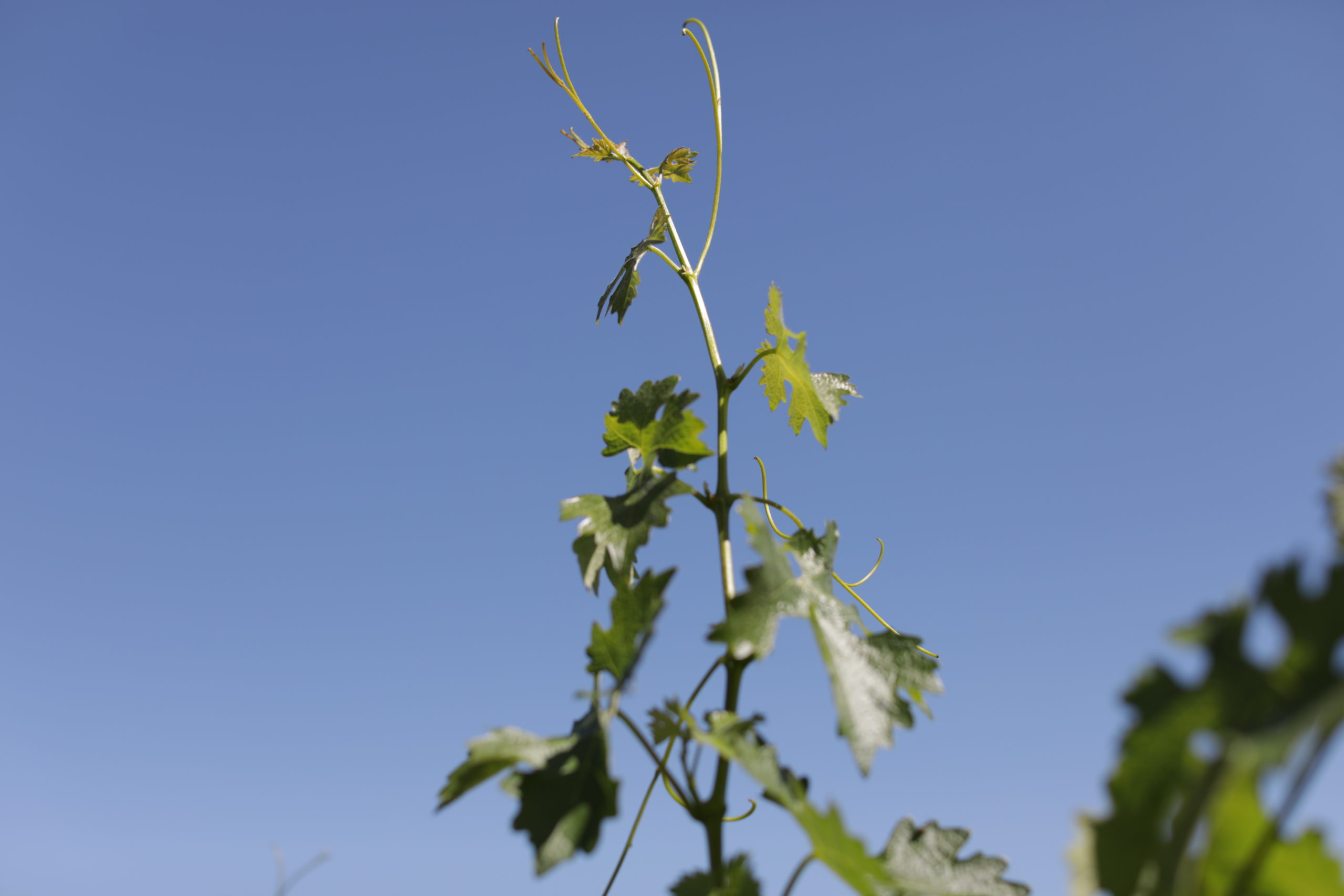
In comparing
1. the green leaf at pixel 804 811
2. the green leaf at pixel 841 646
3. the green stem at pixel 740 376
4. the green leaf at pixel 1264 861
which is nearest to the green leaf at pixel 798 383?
the green stem at pixel 740 376

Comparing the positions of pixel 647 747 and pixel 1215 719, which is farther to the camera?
pixel 647 747

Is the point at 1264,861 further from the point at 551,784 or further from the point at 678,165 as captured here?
the point at 678,165

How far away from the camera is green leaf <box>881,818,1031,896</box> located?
88cm

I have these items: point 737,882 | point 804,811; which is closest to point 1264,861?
point 804,811

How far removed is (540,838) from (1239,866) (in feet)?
1.93

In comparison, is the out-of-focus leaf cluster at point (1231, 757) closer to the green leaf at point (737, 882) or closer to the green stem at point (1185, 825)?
the green stem at point (1185, 825)

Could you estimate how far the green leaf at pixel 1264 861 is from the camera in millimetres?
502

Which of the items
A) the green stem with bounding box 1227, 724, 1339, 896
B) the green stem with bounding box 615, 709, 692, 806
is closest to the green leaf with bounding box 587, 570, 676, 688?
the green stem with bounding box 615, 709, 692, 806

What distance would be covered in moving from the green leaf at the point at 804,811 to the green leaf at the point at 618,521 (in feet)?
1.00

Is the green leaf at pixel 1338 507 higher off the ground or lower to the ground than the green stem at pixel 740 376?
lower

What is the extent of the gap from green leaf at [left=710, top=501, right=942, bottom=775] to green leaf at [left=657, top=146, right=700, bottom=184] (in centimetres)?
81

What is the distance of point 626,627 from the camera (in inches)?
38.1

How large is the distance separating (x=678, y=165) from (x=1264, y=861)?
1.33 metres

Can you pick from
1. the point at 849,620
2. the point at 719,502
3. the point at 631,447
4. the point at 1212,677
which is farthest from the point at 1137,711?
the point at 631,447
